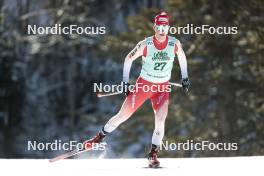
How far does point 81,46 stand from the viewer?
861cm

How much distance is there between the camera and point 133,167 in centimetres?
502

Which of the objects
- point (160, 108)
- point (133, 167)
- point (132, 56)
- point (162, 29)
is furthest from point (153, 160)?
point (162, 29)

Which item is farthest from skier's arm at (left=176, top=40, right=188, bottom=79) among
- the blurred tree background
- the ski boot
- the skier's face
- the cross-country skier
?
the blurred tree background

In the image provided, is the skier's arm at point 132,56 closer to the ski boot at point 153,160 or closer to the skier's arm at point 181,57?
the skier's arm at point 181,57

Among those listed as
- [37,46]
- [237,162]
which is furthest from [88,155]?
[237,162]

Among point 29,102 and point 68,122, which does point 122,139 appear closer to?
point 68,122

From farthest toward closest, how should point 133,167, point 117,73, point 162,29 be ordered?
point 117,73 < point 133,167 < point 162,29

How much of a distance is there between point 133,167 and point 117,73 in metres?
3.45

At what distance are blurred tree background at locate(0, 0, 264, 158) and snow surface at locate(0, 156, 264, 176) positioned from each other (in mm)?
2947

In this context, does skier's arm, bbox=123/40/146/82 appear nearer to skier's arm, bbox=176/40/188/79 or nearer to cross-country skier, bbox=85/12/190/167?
cross-country skier, bbox=85/12/190/167

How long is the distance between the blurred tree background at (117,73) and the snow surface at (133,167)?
2.95 meters

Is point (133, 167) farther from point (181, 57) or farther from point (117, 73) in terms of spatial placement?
point (117, 73)

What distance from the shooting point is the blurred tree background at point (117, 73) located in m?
8.52

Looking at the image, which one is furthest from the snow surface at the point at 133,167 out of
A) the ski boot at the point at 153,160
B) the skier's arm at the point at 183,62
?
the skier's arm at the point at 183,62
